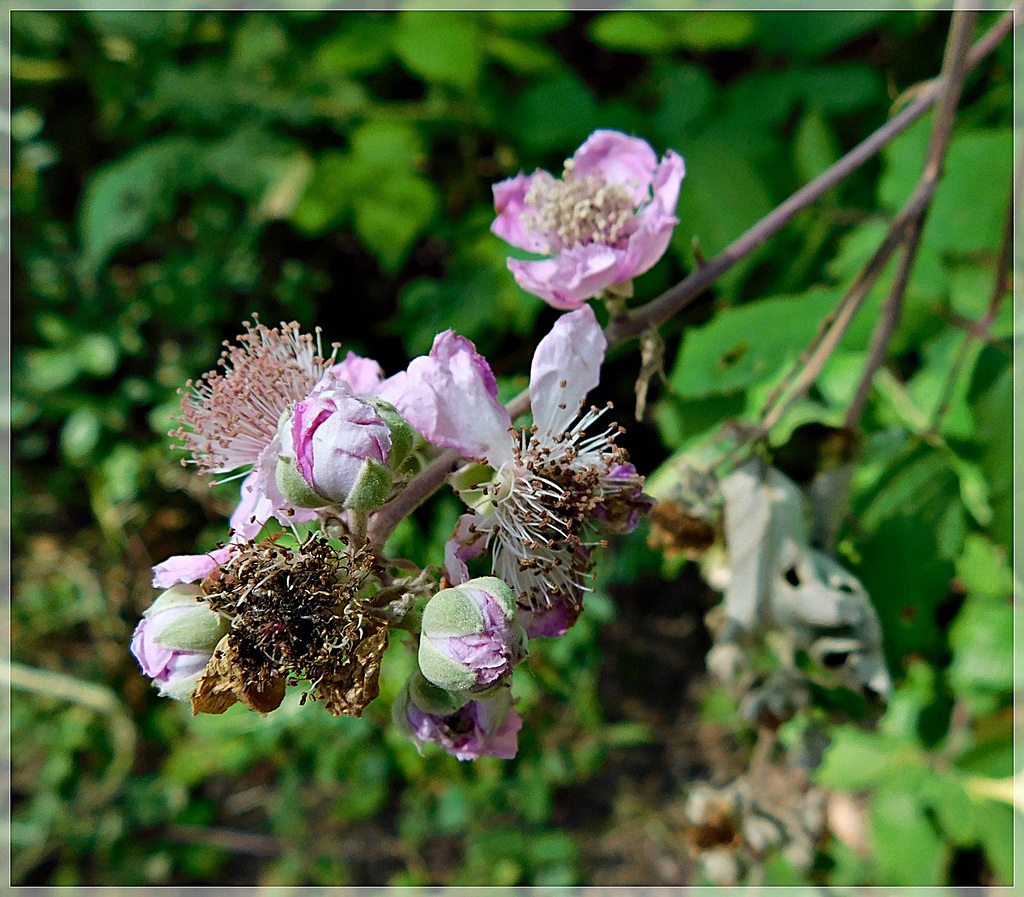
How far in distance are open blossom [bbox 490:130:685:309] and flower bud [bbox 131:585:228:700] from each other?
628mm

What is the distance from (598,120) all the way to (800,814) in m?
1.80

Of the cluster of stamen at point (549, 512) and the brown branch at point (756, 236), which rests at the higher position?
the brown branch at point (756, 236)

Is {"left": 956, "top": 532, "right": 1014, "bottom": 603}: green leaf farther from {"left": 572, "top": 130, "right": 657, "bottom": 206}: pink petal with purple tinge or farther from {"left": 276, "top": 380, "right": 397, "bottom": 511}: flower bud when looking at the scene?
A: {"left": 276, "top": 380, "right": 397, "bottom": 511}: flower bud

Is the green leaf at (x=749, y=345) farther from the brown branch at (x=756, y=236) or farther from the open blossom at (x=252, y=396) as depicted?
the open blossom at (x=252, y=396)

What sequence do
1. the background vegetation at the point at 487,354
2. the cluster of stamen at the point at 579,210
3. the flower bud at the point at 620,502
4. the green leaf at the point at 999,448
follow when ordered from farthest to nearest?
the background vegetation at the point at 487,354
the green leaf at the point at 999,448
the cluster of stamen at the point at 579,210
the flower bud at the point at 620,502

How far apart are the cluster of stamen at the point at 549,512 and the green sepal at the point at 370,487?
17 centimetres

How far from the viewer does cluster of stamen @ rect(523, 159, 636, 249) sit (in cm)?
129

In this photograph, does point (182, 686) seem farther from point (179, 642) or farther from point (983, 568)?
point (983, 568)

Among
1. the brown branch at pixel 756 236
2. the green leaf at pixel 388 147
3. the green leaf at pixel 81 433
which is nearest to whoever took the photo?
the brown branch at pixel 756 236

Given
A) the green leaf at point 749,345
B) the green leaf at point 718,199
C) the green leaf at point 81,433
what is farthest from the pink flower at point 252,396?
the green leaf at point 81,433

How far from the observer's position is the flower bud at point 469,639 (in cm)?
82

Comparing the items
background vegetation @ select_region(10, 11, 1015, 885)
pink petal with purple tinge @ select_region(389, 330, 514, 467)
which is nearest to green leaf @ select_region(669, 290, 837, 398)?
background vegetation @ select_region(10, 11, 1015, 885)

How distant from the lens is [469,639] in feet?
2.68

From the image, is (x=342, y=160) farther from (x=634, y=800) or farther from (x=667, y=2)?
(x=634, y=800)
